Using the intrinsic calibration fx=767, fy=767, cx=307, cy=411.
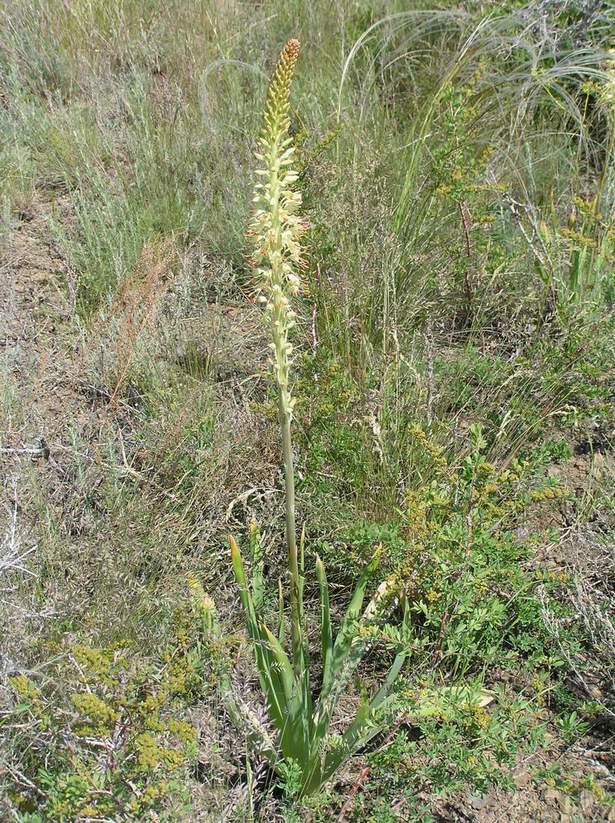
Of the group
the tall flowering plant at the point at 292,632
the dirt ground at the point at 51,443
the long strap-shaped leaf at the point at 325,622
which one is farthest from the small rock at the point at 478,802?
the long strap-shaped leaf at the point at 325,622

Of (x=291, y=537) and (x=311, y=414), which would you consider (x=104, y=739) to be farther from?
(x=311, y=414)

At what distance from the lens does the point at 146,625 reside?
7.56 feet

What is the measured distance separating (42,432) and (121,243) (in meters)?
1.13

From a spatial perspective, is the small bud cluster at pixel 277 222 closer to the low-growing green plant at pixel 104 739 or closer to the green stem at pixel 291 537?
the green stem at pixel 291 537

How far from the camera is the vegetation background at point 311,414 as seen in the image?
201 centimetres

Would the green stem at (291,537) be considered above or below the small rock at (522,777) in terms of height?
above

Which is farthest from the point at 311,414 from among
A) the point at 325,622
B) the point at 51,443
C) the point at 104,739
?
the point at 104,739

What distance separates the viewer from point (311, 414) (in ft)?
9.06

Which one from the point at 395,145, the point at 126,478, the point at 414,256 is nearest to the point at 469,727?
the point at 126,478

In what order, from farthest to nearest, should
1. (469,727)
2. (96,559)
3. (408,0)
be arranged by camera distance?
(408,0)
(96,559)
(469,727)

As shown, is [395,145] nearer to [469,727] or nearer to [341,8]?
[341,8]

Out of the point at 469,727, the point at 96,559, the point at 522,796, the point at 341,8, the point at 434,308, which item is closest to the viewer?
the point at 469,727

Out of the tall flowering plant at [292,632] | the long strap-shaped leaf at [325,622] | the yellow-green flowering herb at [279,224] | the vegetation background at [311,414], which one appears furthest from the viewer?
the long strap-shaped leaf at [325,622]

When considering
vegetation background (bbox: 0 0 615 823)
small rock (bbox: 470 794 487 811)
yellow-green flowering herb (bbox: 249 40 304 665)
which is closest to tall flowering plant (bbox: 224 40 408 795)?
yellow-green flowering herb (bbox: 249 40 304 665)
